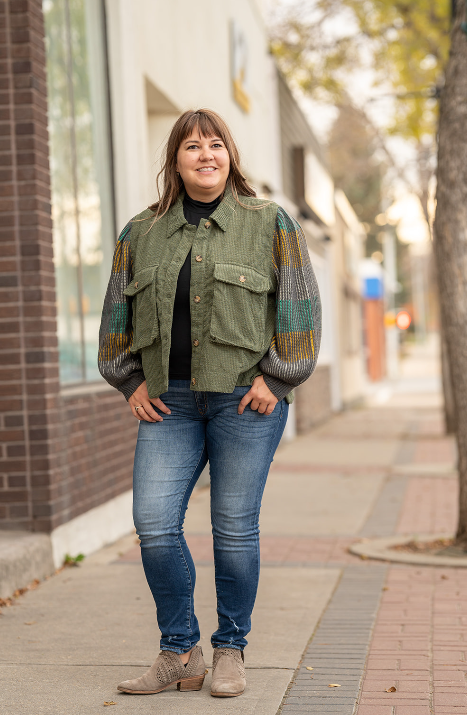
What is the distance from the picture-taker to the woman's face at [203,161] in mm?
3455

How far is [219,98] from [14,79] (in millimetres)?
5653

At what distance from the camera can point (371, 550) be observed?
6348 millimetres

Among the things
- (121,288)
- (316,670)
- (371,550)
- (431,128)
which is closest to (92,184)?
(371,550)

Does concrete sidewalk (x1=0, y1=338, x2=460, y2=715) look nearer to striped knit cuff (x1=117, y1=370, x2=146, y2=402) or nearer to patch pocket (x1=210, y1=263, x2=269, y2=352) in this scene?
striped knit cuff (x1=117, y1=370, x2=146, y2=402)

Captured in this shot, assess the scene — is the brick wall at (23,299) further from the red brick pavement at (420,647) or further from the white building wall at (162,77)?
the red brick pavement at (420,647)

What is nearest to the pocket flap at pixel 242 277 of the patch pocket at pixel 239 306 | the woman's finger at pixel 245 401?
the patch pocket at pixel 239 306

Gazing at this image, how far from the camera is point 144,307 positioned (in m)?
3.46

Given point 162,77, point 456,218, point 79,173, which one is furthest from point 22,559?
point 162,77

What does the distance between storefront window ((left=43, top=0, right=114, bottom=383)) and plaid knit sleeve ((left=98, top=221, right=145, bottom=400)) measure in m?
2.72

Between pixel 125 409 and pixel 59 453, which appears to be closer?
pixel 59 453

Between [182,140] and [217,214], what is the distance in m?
0.29

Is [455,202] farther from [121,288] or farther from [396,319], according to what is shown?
[396,319]

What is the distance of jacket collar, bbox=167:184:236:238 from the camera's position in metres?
3.46

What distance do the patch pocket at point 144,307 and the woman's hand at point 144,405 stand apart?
5.7 inches
